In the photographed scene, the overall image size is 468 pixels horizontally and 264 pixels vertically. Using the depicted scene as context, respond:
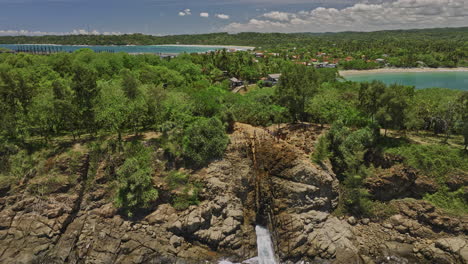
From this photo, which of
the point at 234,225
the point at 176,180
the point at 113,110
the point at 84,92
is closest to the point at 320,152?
the point at 234,225

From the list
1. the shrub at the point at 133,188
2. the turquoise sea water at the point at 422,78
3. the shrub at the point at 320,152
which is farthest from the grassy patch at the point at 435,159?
the turquoise sea water at the point at 422,78

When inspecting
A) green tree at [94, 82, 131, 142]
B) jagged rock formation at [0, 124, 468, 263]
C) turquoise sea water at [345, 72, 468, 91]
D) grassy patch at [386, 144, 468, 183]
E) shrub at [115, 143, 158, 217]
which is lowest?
jagged rock formation at [0, 124, 468, 263]

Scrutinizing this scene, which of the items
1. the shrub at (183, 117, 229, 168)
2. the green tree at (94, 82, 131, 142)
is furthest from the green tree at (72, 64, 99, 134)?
the shrub at (183, 117, 229, 168)

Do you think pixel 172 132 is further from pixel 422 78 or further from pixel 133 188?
pixel 422 78

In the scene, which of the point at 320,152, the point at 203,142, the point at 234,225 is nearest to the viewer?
the point at 234,225

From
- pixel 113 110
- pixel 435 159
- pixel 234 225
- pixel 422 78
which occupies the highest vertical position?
pixel 422 78

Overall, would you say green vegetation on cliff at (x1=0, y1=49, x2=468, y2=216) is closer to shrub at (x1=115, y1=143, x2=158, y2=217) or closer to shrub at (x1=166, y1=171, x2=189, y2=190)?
shrub at (x1=115, y1=143, x2=158, y2=217)

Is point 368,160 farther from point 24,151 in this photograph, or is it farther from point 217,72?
point 217,72

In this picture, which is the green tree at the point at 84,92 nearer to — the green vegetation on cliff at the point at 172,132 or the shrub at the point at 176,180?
the green vegetation on cliff at the point at 172,132

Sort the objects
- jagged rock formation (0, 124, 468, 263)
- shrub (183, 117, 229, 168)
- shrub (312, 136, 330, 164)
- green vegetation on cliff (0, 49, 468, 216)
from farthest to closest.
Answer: shrub (183, 117, 229, 168) → shrub (312, 136, 330, 164) → green vegetation on cliff (0, 49, 468, 216) → jagged rock formation (0, 124, 468, 263)
